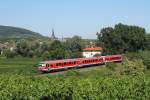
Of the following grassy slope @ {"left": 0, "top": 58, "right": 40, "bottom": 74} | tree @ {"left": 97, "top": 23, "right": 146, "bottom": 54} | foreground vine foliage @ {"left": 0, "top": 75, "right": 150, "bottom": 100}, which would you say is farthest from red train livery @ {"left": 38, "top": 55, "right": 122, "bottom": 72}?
foreground vine foliage @ {"left": 0, "top": 75, "right": 150, "bottom": 100}

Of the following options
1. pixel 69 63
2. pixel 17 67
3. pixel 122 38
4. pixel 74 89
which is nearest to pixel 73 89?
pixel 74 89

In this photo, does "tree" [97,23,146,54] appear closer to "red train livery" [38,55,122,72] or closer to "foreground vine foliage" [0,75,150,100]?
"red train livery" [38,55,122,72]

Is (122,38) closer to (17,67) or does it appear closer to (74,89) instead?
(17,67)

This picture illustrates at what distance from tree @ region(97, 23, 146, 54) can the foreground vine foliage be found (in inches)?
3916

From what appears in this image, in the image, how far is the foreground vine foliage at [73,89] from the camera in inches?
825

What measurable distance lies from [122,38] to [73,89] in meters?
105

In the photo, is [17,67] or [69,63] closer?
[69,63]

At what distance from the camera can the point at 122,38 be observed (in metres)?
125

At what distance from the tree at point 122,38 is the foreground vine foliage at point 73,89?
9947 centimetres

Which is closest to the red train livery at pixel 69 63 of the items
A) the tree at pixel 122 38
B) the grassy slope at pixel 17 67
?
the grassy slope at pixel 17 67

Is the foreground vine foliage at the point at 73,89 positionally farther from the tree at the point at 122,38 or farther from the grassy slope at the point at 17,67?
the tree at the point at 122,38

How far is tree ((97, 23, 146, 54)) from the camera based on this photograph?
123500mm

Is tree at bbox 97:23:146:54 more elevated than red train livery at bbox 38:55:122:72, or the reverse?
tree at bbox 97:23:146:54

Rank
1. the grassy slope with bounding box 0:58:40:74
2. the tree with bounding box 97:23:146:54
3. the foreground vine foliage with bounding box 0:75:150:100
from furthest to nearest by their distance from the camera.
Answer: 1. the tree with bounding box 97:23:146:54
2. the grassy slope with bounding box 0:58:40:74
3. the foreground vine foliage with bounding box 0:75:150:100
